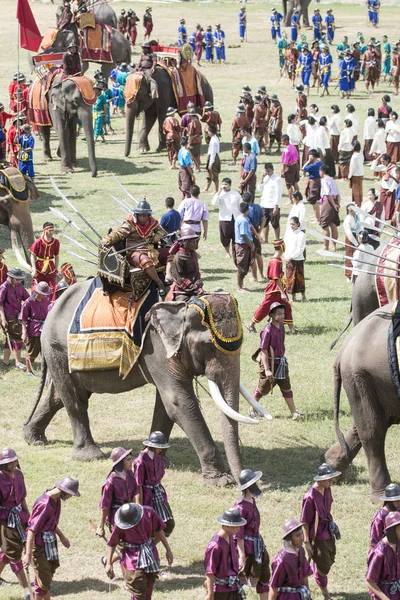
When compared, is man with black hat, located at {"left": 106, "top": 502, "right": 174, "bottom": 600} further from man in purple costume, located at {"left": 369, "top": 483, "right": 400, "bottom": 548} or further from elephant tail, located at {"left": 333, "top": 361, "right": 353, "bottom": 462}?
elephant tail, located at {"left": 333, "top": 361, "right": 353, "bottom": 462}

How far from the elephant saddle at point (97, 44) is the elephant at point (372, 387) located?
23818 millimetres

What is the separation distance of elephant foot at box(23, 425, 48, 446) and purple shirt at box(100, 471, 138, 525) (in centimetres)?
365

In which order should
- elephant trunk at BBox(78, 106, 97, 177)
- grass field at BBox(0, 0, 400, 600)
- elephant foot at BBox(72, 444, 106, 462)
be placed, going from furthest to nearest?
elephant trunk at BBox(78, 106, 97, 177), elephant foot at BBox(72, 444, 106, 462), grass field at BBox(0, 0, 400, 600)

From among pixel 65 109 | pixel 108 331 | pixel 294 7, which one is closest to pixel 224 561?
pixel 108 331

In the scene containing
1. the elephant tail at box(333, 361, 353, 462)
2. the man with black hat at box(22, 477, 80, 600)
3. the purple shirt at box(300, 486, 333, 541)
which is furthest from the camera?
the elephant tail at box(333, 361, 353, 462)

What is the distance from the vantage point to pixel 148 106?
28.6m

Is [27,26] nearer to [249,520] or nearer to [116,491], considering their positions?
[116,491]

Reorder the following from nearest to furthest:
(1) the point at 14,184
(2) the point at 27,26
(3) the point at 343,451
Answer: (3) the point at 343,451
(1) the point at 14,184
(2) the point at 27,26

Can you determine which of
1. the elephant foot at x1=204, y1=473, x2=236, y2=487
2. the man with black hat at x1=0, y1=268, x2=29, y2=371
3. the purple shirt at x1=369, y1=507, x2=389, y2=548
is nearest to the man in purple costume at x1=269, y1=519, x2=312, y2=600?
the purple shirt at x1=369, y1=507, x2=389, y2=548

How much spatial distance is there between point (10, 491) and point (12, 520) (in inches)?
9.5

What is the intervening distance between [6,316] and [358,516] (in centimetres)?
619

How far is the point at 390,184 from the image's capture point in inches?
829

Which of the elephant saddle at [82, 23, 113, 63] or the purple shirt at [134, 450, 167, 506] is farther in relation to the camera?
the elephant saddle at [82, 23, 113, 63]

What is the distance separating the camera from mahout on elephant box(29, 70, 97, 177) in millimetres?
25781
